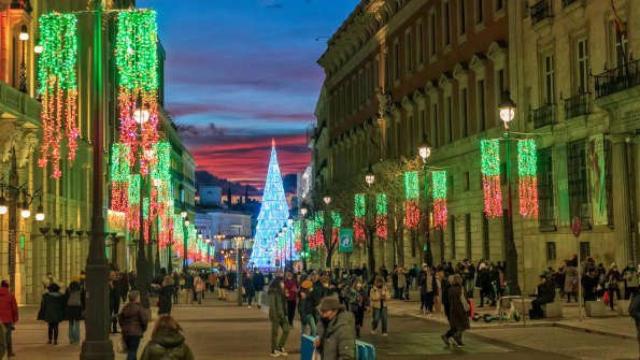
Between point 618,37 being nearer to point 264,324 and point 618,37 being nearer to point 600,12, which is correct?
point 600,12

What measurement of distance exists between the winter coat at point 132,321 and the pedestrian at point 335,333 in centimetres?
640

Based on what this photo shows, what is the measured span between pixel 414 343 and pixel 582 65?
19538 millimetres

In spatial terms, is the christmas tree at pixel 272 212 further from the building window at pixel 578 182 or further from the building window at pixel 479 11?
the building window at pixel 578 182

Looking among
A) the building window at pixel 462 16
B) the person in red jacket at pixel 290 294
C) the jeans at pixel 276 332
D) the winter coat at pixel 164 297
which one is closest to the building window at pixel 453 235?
the building window at pixel 462 16

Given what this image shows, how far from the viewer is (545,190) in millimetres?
48719

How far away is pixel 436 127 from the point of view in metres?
65.9

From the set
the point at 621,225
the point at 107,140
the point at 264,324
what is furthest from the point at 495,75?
the point at 107,140

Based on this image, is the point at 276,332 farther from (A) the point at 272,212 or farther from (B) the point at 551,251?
(A) the point at 272,212

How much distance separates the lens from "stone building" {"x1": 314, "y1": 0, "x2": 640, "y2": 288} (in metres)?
40.4

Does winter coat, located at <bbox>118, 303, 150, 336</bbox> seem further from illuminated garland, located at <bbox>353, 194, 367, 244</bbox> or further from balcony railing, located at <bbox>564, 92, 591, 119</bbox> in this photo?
illuminated garland, located at <bbox>353, 194, 367, 244</bbox>

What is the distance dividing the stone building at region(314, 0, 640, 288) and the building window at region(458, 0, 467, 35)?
7cm

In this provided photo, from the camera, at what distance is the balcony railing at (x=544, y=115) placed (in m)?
46.7

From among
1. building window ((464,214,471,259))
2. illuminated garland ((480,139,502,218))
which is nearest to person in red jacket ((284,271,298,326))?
illuminated garland ((480,139,502,218))

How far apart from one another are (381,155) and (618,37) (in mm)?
39302
